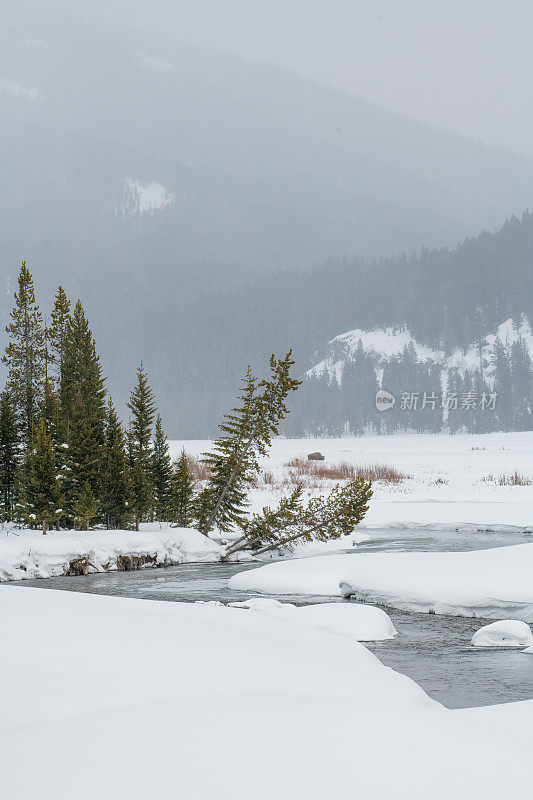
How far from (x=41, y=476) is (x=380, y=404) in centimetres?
13740

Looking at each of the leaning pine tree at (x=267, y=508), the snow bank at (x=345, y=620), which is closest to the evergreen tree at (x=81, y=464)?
the leaning pine tree at (x=267, y=508)

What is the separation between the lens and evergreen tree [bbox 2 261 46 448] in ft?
123

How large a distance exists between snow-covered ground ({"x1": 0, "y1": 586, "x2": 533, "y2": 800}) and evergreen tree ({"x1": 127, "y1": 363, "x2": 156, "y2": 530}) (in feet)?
66.5

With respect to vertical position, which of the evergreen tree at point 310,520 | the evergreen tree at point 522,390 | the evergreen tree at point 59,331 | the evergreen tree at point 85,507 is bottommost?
the evergreen tree at point 310,520

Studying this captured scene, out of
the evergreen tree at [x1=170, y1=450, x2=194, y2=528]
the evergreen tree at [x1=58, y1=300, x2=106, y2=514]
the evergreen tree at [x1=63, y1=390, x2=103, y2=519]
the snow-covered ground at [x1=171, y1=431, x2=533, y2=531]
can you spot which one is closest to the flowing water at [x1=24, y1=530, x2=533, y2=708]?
the evergreen tree at [x1=170, y1=450, x2=194, y2=528]

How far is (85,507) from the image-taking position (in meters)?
25.4

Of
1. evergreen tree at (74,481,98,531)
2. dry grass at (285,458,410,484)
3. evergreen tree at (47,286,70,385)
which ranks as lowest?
evergreen tree at (74,481,98,531)

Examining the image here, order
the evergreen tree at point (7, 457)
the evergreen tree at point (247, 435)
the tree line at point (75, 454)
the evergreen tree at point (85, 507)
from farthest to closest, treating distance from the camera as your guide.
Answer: the evergreen tree at point (7, 457), the evergreen tree at point (85, 507), the tree line at point (75, 454), the evergreen tree at point (247, 435)

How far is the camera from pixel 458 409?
150250mm

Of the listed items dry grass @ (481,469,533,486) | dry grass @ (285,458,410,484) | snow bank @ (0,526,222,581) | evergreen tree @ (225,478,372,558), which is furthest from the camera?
dry grass @ (285,458,410,484)

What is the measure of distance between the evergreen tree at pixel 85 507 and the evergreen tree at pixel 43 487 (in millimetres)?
Result: 801

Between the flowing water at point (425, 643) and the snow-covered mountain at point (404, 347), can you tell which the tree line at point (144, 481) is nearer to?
the flowing water at point (425, 643)

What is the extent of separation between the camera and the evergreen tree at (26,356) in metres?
37.3

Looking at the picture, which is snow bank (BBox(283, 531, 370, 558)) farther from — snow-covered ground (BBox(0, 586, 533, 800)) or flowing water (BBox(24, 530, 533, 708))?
snow-covered ground (BBox(0, 586, 533, 800))
